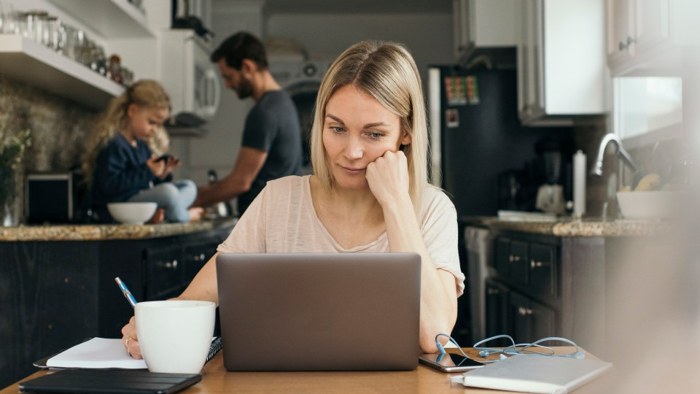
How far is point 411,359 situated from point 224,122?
5060 millimetres

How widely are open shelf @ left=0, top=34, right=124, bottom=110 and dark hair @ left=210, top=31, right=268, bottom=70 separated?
0.50 meters

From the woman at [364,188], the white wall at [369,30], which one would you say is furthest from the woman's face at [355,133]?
the white wall at [369,30]

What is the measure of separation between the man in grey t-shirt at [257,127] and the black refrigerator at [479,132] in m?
1.29

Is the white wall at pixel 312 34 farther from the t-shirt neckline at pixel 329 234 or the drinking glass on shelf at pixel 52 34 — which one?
the t-shirt neckline at pixel 329 234

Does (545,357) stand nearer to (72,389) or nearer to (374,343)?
(374,343)

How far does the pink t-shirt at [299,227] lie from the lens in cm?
150

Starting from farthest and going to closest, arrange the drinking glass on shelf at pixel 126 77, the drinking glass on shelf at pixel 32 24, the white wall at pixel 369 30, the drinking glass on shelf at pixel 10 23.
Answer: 1. the white wall at pixel 369 30
2. the drinking glass on shelf at pixel 126 77
3. the drinking glass on shelf at pixel 32 24
4. the drinking glass on shelf at pixel 10 23

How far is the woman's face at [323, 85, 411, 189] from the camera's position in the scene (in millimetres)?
1450

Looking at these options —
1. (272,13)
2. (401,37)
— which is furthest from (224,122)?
(401,37)

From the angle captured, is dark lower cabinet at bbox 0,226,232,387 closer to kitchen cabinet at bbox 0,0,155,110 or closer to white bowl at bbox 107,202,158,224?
white bowl at bbox 107,202,158,224

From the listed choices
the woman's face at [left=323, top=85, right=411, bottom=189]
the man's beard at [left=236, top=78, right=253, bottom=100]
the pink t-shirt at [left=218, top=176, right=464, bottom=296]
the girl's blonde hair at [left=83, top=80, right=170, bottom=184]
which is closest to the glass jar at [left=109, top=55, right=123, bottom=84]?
the girl's blonde hair at [left=83, top=80, right=170, bottom=184]

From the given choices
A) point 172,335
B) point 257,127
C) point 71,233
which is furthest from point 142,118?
point 172,335

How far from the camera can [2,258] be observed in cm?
225

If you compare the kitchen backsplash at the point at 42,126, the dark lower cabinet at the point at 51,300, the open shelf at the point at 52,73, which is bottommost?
the dark lower cabinet at the point at 51,300
